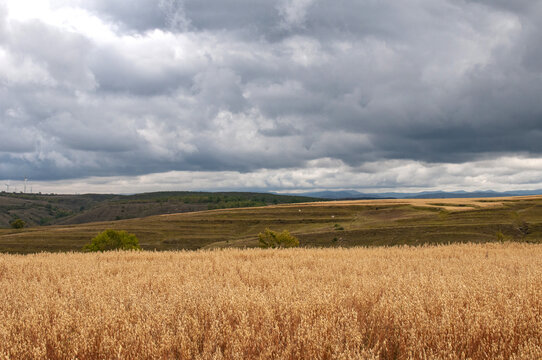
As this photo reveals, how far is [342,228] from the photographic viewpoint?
76.6 m

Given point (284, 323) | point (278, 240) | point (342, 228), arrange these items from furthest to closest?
1. point (342, 228)
2. point (278, 240)
3. point (284, 323)

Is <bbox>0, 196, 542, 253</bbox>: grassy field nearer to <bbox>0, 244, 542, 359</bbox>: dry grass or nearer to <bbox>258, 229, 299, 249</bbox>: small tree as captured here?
<bbox>258, 229, 299, 249</bbox>: small tree

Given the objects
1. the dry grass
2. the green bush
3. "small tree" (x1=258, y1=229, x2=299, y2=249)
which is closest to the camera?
the dry grass

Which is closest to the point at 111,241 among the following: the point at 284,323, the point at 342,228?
the point at 342,228

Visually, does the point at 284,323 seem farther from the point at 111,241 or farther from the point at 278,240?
the point at 111,241

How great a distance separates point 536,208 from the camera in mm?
80750

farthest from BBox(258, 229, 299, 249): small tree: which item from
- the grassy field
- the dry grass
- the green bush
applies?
the dry grass

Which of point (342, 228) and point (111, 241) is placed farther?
point (342, 228)

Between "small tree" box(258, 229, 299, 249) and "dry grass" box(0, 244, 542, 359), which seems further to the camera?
"small tree" box(258, 229, 299, 249)

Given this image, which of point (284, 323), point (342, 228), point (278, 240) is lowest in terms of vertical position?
point (342, 228)

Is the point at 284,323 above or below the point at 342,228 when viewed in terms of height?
above

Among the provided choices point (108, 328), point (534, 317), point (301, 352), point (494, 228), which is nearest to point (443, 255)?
point (534, 317)

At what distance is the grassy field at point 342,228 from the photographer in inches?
2327

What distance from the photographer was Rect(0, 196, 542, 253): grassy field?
59.1m
